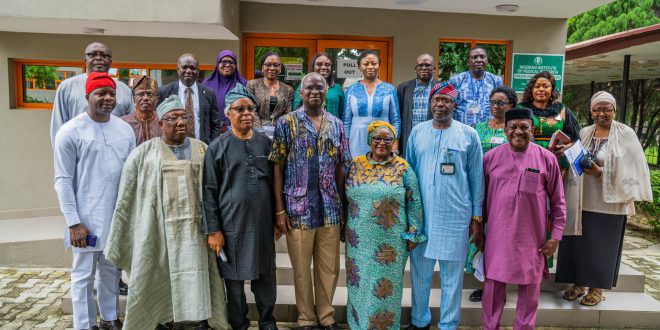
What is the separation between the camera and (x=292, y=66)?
736cm

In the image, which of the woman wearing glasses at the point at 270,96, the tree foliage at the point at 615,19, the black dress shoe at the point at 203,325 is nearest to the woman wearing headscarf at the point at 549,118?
the woman wearing glasses at the point at 270,96

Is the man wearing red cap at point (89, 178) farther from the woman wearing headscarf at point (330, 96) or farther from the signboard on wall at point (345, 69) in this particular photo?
the signboard on wall at point (345, 69)

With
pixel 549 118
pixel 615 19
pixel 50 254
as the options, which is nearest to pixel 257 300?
pixel 549 118

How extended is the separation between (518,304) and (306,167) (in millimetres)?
1945

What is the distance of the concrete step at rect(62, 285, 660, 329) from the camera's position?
171 inches

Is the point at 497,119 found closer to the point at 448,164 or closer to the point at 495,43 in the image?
the point at 448,164

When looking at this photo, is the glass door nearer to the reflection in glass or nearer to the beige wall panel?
the beige wall panel

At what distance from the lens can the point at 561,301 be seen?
181 inches

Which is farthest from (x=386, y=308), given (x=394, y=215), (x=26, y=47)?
(x=26, y=47)

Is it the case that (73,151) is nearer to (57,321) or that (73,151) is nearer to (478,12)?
(57,321)

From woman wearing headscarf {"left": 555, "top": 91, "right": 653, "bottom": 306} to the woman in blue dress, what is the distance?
5.87ft

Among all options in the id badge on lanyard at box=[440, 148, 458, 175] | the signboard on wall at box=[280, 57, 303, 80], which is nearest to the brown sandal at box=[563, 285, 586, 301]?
the id badge on lanyard at box=[440, 148, 458, 175]

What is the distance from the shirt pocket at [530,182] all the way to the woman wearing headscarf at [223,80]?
8.98 feet

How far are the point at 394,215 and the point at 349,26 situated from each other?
4253 mm
